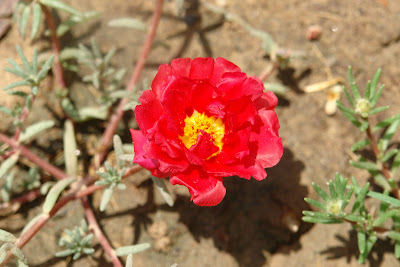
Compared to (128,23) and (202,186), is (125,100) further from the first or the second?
(202,186)

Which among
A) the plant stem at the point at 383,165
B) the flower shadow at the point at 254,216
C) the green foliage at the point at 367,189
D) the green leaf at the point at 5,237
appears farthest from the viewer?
the flower shadow at the point at 254,216

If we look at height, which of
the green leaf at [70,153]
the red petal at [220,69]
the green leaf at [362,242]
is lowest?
the green leaf at [362,242]

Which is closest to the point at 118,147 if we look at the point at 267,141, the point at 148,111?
the point at 148,111

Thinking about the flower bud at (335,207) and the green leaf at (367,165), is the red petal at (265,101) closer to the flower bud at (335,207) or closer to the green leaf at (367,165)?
the flower bud at (335,207)

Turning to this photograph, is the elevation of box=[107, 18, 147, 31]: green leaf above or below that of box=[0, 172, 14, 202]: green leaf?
above

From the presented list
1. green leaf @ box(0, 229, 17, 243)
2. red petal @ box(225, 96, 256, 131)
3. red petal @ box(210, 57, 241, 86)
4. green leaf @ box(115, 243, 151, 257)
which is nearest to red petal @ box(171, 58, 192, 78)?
red petal @ box(210, 57, 241, 86)

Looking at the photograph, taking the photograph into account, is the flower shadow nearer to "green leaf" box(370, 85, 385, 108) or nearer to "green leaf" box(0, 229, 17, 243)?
"green leaf" box(370, 85, 385, 108)

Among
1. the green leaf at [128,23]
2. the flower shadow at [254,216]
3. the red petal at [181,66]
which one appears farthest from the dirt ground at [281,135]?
the red petal at [181,66]
